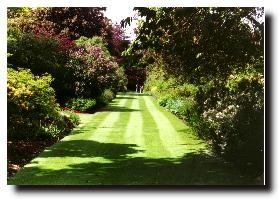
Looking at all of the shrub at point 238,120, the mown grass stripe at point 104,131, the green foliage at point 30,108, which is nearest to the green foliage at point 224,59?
the shrub at point 238,120

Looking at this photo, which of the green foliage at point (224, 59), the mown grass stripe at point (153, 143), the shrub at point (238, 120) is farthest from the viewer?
the mown grass stripe at point (153, 143)

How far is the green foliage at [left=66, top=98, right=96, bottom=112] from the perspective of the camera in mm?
21366

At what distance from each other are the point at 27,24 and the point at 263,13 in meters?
10.8

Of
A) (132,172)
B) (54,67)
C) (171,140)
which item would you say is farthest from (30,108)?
(54,67)

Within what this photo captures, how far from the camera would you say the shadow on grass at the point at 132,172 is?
977 centimetres

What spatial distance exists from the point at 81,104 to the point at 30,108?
9.63 m

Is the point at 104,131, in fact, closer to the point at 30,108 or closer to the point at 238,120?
the point at 30,108

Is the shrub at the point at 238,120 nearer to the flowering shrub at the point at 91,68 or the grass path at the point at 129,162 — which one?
the grass path at the point at 129,162

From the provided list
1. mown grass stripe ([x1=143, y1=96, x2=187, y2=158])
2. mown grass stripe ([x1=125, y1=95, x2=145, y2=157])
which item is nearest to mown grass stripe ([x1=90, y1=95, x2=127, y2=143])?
mown grass stripe ([x1=125, y1=95, x2=145, y2=157])

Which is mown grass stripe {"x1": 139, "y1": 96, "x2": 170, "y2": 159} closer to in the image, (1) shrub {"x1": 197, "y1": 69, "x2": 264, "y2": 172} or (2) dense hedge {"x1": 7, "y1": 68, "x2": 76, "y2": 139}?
(1) shrub {"x1": 197, "y1": 69, "x2": 264, "y2": 172}

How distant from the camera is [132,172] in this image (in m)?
10.2

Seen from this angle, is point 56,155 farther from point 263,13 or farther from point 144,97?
Result: point 144,97

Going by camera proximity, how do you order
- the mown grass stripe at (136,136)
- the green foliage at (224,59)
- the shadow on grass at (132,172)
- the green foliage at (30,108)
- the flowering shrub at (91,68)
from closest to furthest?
the shadow on grass at (132,172)
the green foliage at (224,59)
the green foliage at (30,108)
the mown grass stripe at (136,136)
the flowering shrub at (91,68)

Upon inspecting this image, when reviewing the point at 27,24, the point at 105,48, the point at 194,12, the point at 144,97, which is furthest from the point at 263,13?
the point at 144,97
